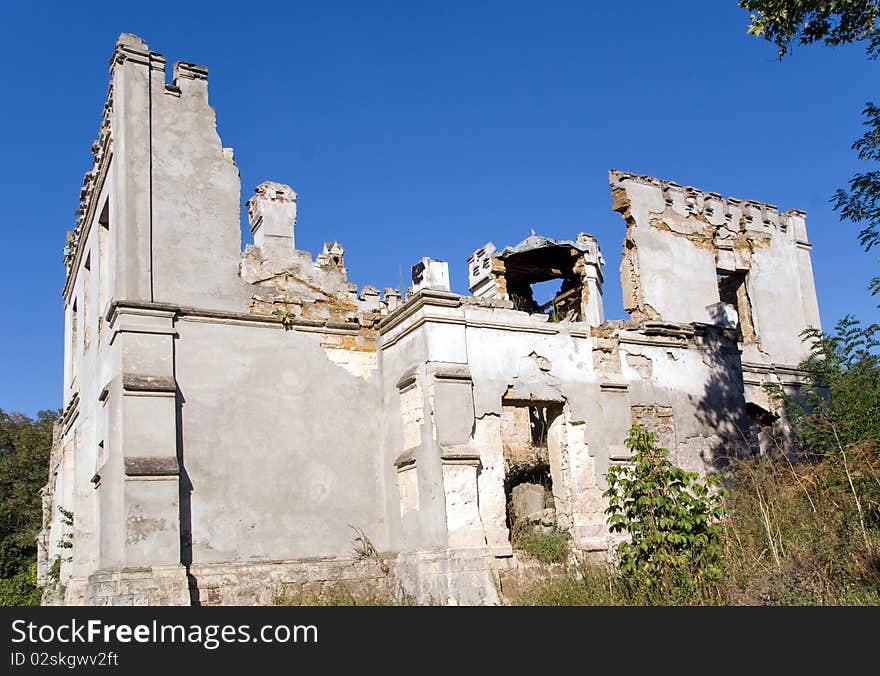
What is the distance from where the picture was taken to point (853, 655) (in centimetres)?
571

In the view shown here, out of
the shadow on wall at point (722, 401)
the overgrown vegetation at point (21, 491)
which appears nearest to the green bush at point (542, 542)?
the shadow on wall at point (722, 401)

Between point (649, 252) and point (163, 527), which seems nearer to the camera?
point (163, 527)

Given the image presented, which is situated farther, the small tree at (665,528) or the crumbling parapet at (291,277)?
the crumbling parapet at (291,277)

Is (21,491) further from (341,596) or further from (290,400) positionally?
(341,596)

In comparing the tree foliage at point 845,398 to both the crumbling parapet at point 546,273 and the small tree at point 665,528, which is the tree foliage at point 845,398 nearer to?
the small tree at point 665,528

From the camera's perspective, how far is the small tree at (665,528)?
27.1ft

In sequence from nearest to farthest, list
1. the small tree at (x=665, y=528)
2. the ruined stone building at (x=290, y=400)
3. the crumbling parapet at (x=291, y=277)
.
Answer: the small tree at (x=665, y=528) < the ruined stone building at (x=290, y=400) < the crumbling parapet at (x=291, y=277)

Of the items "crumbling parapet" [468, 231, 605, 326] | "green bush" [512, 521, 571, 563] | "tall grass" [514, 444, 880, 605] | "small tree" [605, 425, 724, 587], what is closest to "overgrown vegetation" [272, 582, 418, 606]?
"green bush" [512, 521, 571, 563]

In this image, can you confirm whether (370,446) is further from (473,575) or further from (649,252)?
(649,252)

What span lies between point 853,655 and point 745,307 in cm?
1494

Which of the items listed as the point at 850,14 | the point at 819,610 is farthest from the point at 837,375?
the point at 819,610

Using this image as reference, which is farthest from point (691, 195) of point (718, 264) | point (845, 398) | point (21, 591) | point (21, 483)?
point (21, 483)

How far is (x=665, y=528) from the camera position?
8.41 m

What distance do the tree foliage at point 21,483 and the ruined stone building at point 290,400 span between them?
975 cm
